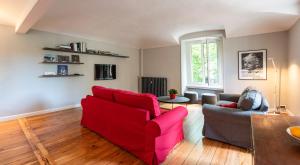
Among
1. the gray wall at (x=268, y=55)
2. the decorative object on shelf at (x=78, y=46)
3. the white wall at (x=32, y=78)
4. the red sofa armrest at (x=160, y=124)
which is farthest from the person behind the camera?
the decorative object on shelf at (x=78, y=46)

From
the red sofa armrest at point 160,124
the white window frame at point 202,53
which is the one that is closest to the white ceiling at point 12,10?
the red sofa armrest at point 160,124

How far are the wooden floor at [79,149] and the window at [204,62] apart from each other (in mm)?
2890

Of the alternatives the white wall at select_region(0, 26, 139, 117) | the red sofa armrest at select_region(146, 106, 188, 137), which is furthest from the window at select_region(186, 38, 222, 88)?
the red sofa armrest at select_region(146, 106, 188, 137)

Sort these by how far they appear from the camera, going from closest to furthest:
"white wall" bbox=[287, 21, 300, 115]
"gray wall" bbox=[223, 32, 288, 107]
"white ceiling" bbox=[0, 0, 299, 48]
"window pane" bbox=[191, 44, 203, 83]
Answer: "white ceiling" bbox=[0, 0, 299, 48] → "white wall" bbox=[287, 21, 300, 115] → "gray wall" bbox=[223, 32, 288, 107] → "window pane" bbox=[191, 44, 203, 83]

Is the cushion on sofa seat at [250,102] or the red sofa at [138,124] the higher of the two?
the cushion on sofa seat at [250,102]

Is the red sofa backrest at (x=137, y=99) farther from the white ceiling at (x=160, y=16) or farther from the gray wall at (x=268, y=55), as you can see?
the gray wall at (x=268, y=55)

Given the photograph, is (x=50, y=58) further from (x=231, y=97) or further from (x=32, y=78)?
(x=231, y=97)

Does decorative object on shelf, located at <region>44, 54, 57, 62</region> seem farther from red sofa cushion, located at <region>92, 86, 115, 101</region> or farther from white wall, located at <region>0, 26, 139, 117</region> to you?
red sofa cushion, located at <region>92, 86, 115, 101</region>

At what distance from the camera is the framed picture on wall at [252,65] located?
4.70 m

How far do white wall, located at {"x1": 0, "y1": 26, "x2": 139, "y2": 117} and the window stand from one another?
12.0 ft

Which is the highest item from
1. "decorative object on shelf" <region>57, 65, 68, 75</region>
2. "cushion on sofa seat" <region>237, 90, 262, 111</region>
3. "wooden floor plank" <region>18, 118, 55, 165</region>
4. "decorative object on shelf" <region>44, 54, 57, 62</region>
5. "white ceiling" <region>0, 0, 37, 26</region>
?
"white ceiling" <region>0, 0, 37, 26</region>

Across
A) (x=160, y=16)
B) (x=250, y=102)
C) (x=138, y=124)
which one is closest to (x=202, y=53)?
(x=160, y=16)

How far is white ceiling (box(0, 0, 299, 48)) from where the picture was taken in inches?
133

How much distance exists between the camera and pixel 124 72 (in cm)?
675
